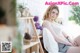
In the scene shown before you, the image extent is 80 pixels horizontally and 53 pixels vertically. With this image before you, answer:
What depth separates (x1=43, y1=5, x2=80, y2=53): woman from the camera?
1220 millimetres

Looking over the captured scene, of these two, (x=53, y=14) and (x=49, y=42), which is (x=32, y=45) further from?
(x=53, y=14)

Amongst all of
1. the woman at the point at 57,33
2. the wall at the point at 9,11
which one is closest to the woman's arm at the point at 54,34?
the woman at the point at 57,33

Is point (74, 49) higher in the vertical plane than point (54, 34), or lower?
lower

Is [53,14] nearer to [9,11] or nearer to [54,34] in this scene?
[54,34]

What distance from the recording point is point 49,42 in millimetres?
1239

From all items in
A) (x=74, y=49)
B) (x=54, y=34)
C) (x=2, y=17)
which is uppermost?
(x=2, y=17)

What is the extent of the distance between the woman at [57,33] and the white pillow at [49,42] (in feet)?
0.08

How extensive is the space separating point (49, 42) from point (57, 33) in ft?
0.31

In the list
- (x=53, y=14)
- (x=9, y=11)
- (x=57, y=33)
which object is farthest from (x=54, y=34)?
(x=9, y=11)

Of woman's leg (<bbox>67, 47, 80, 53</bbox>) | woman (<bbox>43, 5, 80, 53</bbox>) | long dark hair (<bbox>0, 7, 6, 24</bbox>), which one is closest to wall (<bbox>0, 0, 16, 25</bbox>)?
long dark hair (<bbox>0, 7, 6, 24</bbox>)

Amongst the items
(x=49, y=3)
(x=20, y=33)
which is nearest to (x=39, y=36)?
(x=20, y=33)

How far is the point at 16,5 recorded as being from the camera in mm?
1244

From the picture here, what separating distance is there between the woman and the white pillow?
0.08 ft

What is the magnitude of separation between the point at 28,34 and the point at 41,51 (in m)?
0.17
